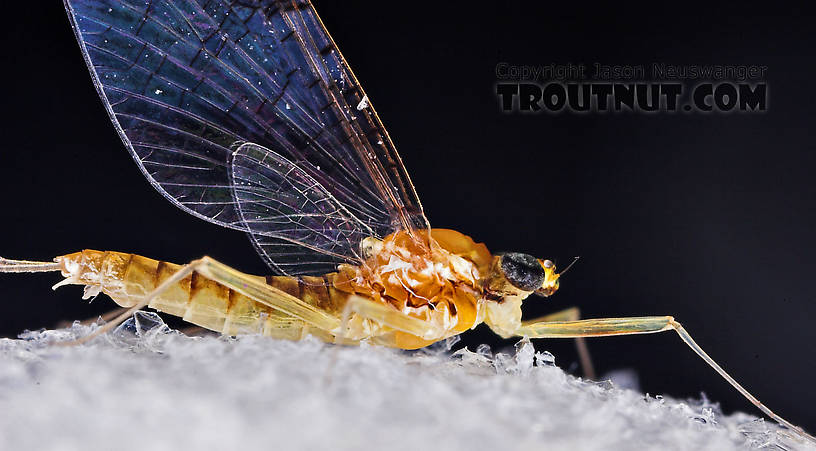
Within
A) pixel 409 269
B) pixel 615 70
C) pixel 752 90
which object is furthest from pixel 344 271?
pixel 752 90

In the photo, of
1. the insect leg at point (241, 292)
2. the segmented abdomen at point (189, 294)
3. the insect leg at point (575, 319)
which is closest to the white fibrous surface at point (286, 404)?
the insect leg at point (241, 292)

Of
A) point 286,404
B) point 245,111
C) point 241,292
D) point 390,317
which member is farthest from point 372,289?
point 286,404

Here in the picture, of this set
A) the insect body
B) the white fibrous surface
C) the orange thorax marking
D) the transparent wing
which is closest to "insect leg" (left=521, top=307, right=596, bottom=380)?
the insect body

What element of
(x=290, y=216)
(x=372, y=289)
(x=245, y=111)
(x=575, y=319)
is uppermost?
(x=245, y=111)

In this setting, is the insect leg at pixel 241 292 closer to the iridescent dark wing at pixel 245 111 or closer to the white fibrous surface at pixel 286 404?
the white fibrous surface at pixel 286 404

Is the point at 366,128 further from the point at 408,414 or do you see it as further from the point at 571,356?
the point at 571,356

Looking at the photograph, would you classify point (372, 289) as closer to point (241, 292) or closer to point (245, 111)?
point (241, 292)
